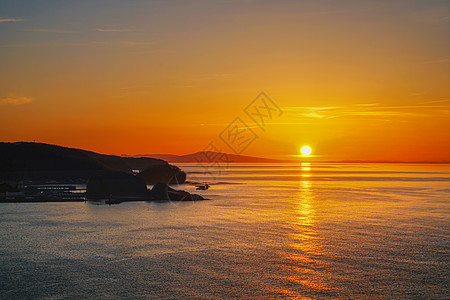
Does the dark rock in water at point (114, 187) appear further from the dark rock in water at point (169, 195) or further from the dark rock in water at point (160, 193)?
the dark rock in water at point (169, 195)

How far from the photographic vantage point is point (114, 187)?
88.6m

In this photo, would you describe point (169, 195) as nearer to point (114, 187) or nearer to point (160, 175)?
point (114, 187)

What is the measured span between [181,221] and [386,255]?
2938 centimetres

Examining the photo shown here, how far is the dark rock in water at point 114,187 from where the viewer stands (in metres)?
88.4

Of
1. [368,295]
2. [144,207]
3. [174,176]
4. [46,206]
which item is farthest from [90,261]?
[174,176]

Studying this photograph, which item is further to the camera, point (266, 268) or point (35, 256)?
point (35, 256)

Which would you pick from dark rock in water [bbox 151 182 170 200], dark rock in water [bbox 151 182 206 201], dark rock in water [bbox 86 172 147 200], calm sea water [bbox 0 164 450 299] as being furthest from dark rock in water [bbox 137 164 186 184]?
calm sea water [bbox 0 164 450 299]

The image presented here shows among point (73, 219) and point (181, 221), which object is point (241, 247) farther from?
point (73, 219)

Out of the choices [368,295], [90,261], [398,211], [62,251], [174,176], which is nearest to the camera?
[368,295]

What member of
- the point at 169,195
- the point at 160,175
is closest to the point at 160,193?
the point at 169,195

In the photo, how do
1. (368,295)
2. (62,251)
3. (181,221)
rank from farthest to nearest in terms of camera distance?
(181,221), (62,251), (368,295)

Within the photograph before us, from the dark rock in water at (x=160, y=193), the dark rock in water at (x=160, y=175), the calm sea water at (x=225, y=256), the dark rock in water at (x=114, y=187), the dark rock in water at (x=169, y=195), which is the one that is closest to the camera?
the calm sea water at (x=225, y=256)

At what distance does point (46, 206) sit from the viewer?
78625 mm

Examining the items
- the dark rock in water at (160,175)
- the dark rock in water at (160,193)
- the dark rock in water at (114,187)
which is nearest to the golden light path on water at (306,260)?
the dark rock in water at (160,193)
